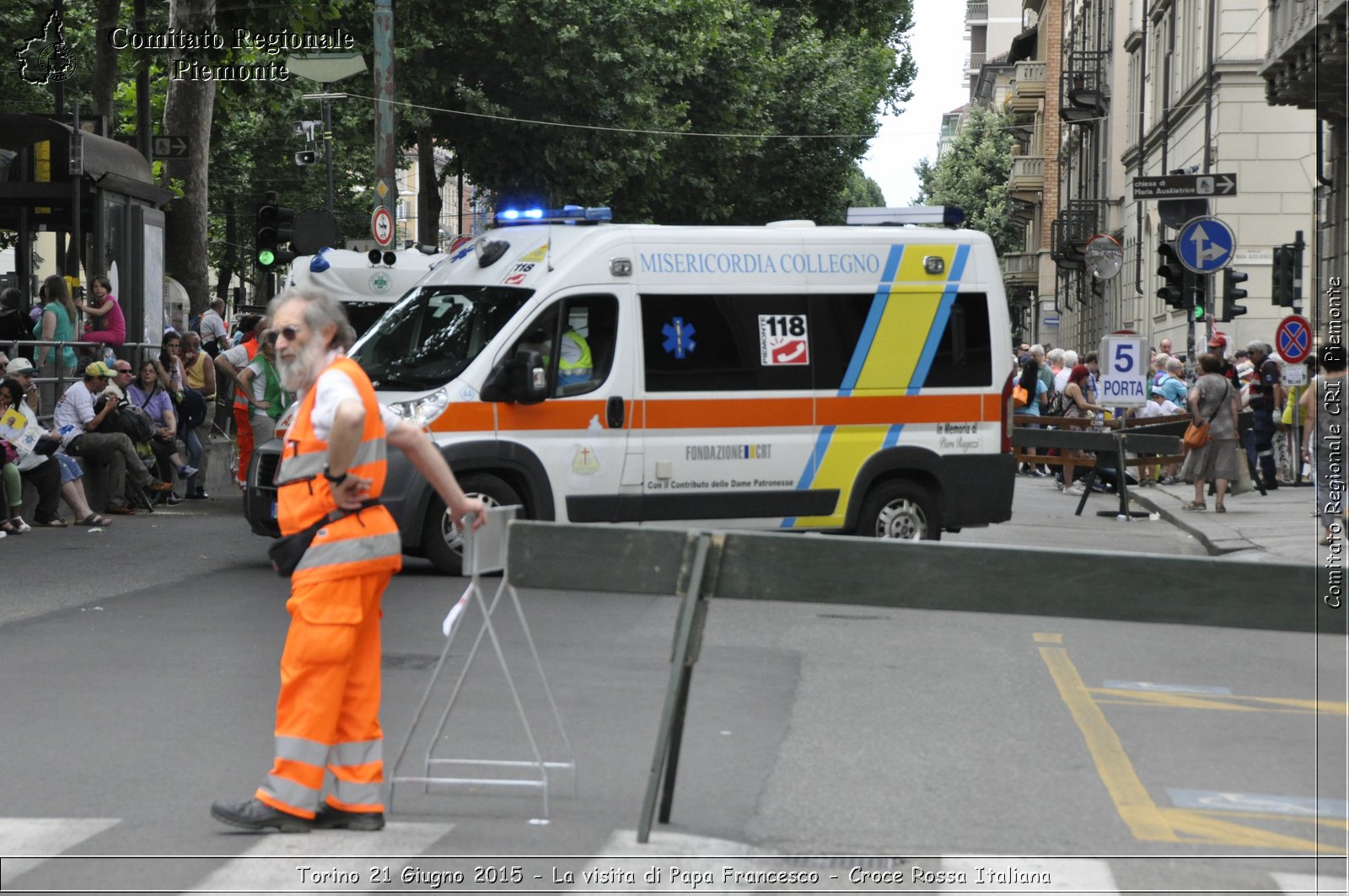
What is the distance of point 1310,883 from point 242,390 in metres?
13.8

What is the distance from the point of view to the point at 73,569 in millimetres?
13234

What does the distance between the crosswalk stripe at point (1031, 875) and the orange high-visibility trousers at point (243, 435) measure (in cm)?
1300

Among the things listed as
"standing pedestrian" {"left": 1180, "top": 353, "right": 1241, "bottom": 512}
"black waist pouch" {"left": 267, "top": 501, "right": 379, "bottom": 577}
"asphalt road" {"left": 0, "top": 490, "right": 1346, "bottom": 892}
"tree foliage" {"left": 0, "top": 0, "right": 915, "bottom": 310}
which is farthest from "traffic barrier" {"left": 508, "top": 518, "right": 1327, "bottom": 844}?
"tree foliage" {"left": 0, "top": 0, "right": 915, "bottom": 310}

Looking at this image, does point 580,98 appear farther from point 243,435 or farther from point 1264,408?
point 243,435

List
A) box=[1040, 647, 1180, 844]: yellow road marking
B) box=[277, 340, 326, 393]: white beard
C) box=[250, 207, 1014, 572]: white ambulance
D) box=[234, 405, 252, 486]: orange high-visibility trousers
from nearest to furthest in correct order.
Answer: box=[1040, 647, 1180, 844]: yellow road marking
box=[277, 340, 326, 393]: white beard
box=[250, 207, 1014, 572]: white ambulance
box=[234, 405, 252, 486]: orange high-visibility trousers

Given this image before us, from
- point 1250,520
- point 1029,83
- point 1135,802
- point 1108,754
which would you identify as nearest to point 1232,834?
point 1135,802

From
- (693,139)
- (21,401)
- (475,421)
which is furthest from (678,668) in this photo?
(693,139)

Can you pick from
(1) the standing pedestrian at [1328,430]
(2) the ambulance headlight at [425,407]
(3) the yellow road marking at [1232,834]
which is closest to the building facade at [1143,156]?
(1) the standing pedestrian at [1328,430]

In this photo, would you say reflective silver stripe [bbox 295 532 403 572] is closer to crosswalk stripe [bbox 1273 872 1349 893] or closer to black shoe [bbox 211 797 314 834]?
black shoe [bbox 211 797 314 834]

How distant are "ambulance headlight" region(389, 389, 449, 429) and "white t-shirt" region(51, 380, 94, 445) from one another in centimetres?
618

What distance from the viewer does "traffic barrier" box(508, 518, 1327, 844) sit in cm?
506

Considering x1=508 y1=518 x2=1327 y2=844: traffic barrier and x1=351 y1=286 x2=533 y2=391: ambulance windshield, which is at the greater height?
x1=351 y1=286 x2=533 y2=391: ambulance windshield

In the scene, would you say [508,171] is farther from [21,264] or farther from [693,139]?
[21,264]

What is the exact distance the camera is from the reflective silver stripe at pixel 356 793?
5602 mm
